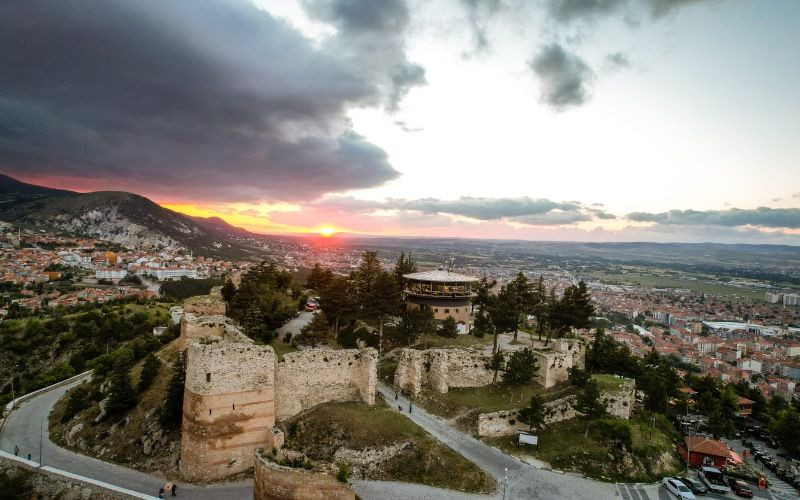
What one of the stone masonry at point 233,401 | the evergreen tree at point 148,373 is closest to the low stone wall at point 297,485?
the stone masonry at point 233,401

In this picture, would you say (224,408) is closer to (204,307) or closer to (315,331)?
(315,331)

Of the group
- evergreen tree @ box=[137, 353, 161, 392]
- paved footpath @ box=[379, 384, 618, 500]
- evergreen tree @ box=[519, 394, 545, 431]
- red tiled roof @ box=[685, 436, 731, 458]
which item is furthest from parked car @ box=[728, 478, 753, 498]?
evergreen tree @ box=[137, 353, 161, 392]

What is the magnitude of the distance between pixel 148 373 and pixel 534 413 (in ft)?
72.1

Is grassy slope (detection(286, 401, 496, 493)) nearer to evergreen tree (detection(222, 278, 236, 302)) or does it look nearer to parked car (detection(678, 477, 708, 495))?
parked car (detection(678, 477, 708, 495))

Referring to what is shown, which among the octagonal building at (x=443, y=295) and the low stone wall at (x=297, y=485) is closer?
the low stone wall at (x=297, y=485)

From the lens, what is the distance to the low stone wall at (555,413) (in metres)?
20.9

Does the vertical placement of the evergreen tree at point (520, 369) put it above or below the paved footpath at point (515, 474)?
above

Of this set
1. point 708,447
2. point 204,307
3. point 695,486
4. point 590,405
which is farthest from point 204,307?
point 708,447

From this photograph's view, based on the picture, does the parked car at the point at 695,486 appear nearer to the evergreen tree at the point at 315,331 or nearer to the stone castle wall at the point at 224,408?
the evergreen tree at the point at 315,331

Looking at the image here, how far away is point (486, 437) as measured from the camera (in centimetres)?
2070

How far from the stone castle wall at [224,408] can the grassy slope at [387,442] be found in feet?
5.92

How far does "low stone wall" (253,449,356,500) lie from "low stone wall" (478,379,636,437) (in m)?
9.32

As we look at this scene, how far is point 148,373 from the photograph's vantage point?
25.5 metres

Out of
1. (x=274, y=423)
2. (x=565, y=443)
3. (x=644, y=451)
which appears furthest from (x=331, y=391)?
(x=644, y=451)
